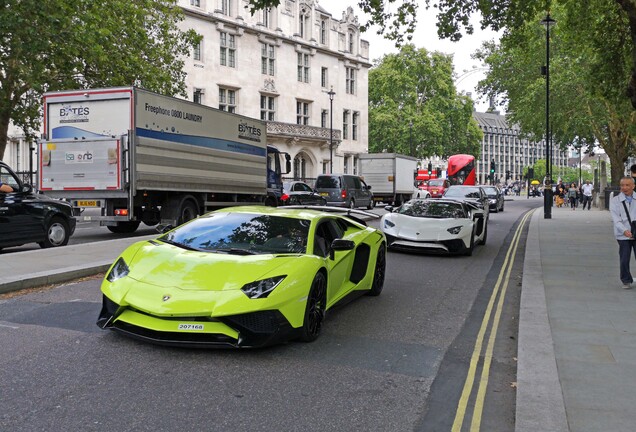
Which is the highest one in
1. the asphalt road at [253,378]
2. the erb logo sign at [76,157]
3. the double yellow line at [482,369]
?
the erb logo sign at [76,157]

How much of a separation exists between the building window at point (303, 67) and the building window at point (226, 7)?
8.49m

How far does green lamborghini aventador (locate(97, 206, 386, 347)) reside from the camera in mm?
4906

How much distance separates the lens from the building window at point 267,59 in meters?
48.2

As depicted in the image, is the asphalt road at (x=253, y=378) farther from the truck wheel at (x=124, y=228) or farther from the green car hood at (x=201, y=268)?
the truck wheel at (x=124, y=228)

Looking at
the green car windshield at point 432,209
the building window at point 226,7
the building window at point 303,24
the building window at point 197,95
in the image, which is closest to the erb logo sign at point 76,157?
the green car windshield at point 432,209

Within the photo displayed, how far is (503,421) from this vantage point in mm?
4043

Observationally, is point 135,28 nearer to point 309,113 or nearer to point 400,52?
point 309,113

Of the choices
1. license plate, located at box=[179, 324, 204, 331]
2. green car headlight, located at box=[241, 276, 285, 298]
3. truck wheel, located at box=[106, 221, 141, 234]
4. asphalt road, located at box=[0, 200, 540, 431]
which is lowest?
asphalt road, located at box=[0, 200, 540, 431]

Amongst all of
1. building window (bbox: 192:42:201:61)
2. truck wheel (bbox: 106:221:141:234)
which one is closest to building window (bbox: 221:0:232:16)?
building window (bbox: 192:42:201:61)

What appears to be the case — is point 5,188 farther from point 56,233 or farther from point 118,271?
point 118,271

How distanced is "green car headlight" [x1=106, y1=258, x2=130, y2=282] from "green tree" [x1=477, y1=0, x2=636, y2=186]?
637 inches

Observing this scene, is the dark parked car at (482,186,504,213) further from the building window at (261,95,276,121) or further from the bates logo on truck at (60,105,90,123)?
the bates logo on truck at (60,105,90,123)

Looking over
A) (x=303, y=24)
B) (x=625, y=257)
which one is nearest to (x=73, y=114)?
(x=625, y=257)

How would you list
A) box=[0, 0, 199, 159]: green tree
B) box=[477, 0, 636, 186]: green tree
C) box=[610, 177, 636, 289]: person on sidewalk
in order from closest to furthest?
1. box=[610, 177, 636, 289]: person on sidewalk
2. box=[477, 0, 636, 186]: green tree
3. box=[0, 0, 199, 159]: green tree
